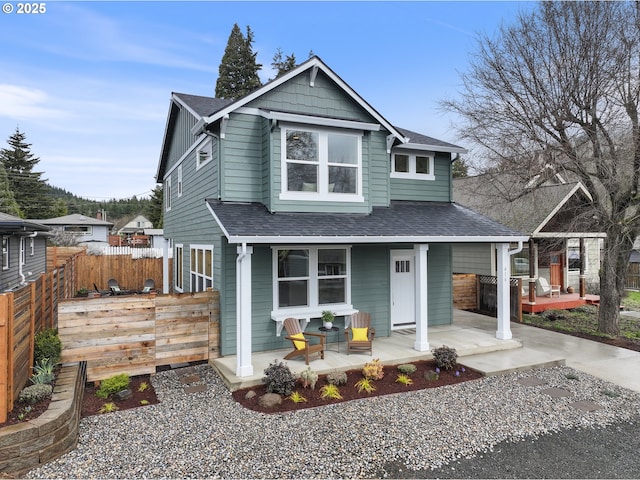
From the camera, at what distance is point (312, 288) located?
9.28 meters

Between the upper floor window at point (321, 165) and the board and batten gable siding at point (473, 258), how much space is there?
25.8 ft

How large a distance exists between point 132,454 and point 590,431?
6231mm

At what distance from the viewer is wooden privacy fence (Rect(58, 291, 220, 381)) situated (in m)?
7.22

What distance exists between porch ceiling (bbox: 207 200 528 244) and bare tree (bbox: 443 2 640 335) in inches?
121

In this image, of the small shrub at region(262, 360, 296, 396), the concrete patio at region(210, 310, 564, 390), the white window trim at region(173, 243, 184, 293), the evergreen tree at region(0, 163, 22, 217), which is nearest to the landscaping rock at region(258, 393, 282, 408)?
the small shrub at region(262, 360, 296, 396)

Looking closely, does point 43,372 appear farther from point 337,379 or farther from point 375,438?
point 375,438

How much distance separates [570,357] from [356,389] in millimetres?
5695

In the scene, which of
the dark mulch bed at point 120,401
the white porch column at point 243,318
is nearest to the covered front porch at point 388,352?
the white porch column at point 243,318

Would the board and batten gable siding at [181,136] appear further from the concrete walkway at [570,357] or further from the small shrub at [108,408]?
the concrete walkway at [570,357]

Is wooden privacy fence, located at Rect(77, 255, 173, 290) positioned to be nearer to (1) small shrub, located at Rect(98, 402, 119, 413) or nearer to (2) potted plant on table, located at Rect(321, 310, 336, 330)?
(2) potted plant on table, located at Rect(321, 310, 336, 330)

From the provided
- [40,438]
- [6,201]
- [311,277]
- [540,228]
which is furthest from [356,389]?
[6,201]

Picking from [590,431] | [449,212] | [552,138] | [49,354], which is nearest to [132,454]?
[49,354]

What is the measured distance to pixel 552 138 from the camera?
436 inches

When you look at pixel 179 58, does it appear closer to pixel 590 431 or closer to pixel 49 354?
pixel 49 354
